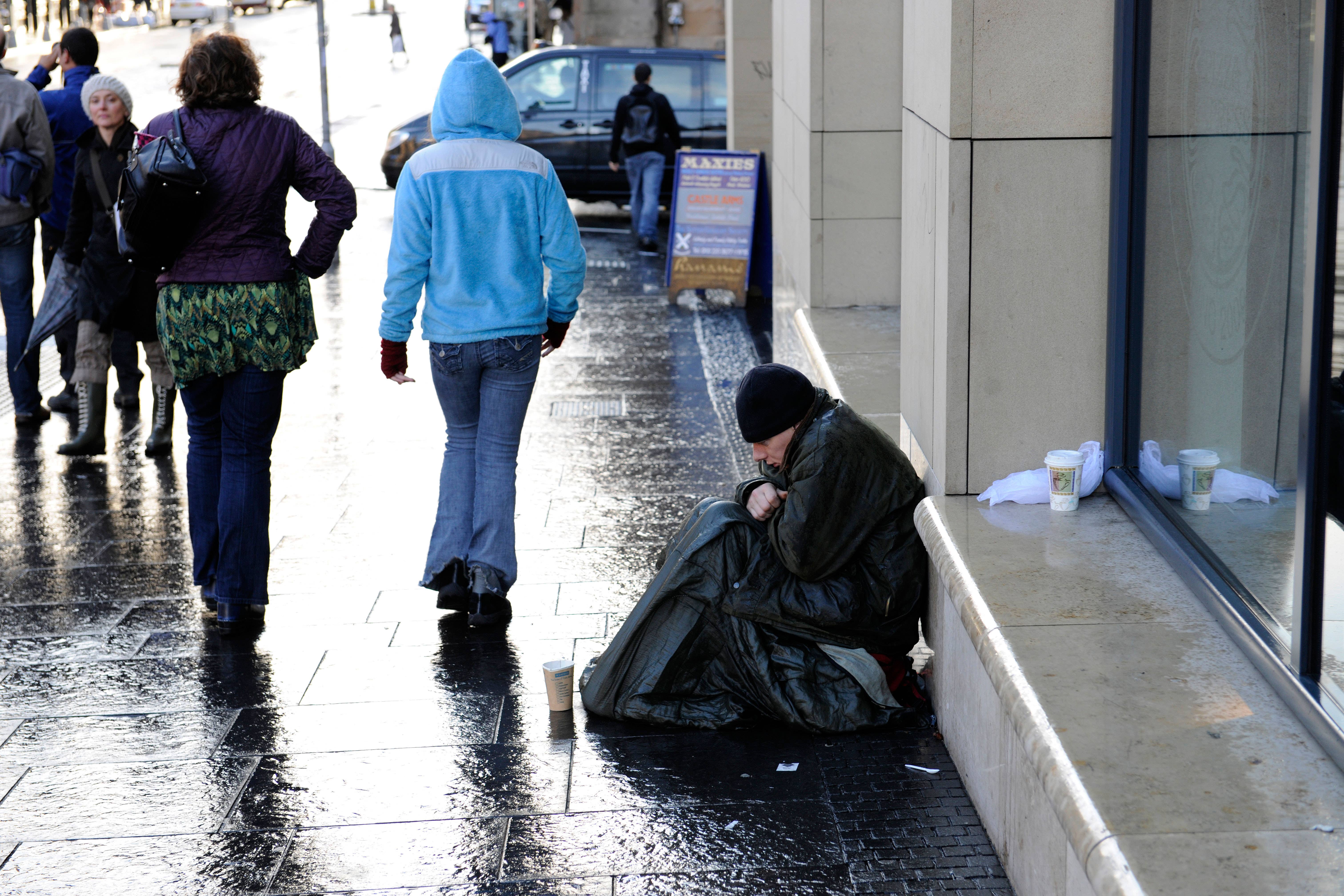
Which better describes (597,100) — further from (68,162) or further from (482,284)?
(482,284)

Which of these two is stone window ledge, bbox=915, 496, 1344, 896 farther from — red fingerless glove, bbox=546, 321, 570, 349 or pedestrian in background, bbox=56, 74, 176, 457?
pedestrian in background, bbox=56, 74, 176, 457

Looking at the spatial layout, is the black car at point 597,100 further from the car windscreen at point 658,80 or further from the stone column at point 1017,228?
the stone column at point 1017,228

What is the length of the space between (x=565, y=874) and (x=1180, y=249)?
7.14ft

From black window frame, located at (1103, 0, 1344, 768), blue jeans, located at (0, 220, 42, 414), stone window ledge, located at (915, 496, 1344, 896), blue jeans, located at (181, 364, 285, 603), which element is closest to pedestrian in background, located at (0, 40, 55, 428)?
blue jeans, located at (0, 220, 42, 414)

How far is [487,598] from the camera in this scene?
5164mm

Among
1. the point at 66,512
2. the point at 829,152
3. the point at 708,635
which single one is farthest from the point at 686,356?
the point at 708,635

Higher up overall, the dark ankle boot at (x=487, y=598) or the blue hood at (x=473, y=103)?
the blue hood at (x=473, y=103)

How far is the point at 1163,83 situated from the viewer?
151 inches

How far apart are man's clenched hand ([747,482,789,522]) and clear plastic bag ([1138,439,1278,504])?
3.21 feet

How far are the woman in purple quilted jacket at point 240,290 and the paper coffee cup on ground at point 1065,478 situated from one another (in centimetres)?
252

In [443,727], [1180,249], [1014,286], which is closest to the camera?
[1180,249]

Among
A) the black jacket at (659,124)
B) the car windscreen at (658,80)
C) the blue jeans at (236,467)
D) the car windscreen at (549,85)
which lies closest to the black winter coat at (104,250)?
the blue jeans at (236,467)

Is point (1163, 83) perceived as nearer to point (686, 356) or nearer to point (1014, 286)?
point (1014, 286)

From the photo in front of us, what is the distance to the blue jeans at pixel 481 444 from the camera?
5.11 metres
